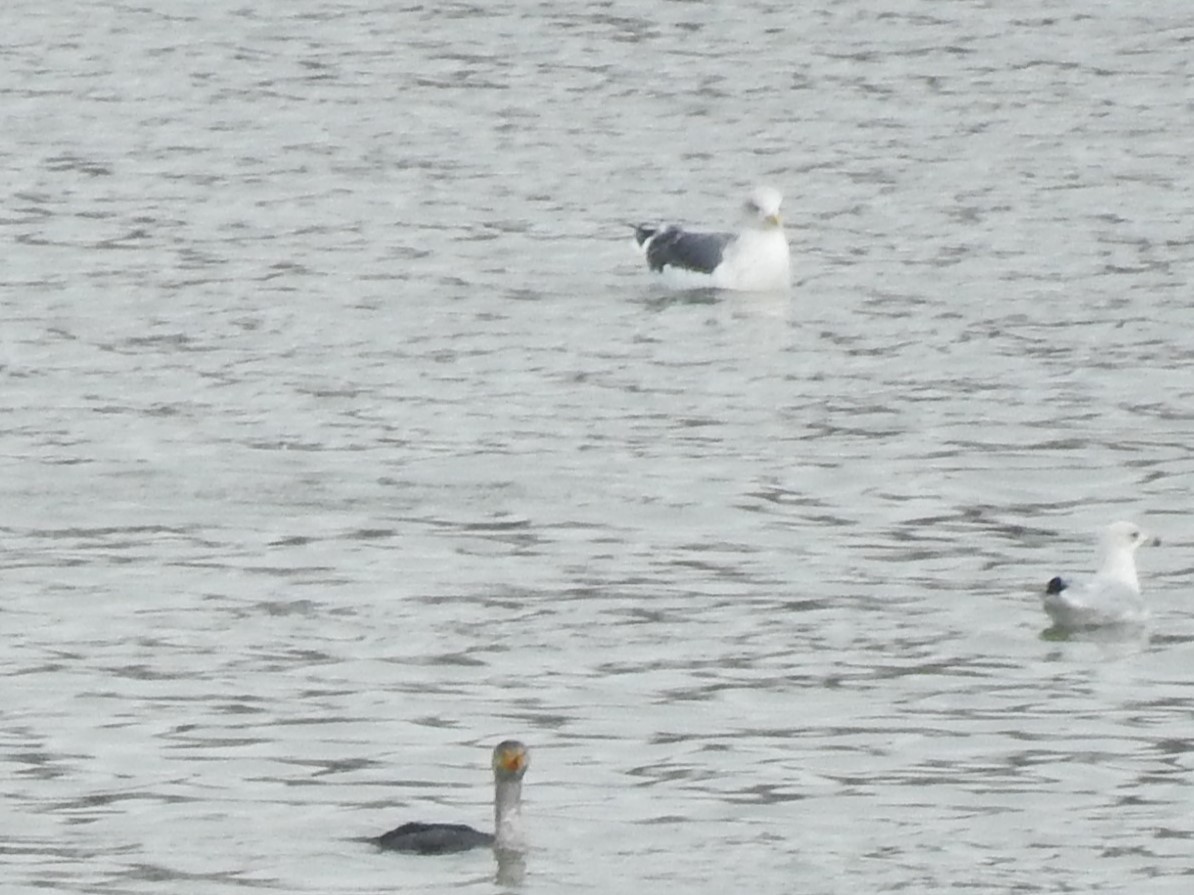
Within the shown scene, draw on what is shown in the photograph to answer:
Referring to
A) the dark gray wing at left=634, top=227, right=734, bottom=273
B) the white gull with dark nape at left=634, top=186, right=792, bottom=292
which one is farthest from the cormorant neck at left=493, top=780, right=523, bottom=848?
the dark gray wing at left=634, top=227, right=734, bottom=273

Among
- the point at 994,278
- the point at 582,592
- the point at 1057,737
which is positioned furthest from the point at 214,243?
the point at 1057,737

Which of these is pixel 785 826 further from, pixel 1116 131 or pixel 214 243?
pixel 1116 131

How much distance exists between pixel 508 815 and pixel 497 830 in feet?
0.35

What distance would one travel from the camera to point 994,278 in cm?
2878

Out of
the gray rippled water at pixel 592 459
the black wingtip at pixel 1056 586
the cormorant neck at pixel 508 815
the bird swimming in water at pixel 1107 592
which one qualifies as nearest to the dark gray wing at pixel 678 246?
the gray rippled water at pixel 592 459

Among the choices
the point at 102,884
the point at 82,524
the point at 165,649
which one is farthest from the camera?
the point at 82,524

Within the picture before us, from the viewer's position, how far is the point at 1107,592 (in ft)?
59.6

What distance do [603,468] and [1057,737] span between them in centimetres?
610

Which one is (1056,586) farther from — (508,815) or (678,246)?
(678,246)

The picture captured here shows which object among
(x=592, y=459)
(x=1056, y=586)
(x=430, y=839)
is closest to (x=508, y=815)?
(x=430, y=839)

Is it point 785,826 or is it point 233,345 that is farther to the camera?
point 233,345

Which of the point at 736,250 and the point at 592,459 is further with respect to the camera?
the point at 736,250

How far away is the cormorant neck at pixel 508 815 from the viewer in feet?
46.8

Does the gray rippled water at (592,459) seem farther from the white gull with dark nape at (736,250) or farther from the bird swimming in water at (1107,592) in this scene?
the white gull with dark nape at (736,250)
